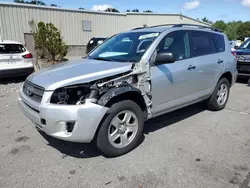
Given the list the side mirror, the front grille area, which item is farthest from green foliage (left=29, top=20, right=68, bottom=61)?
the side mirror

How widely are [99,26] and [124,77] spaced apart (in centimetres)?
1937

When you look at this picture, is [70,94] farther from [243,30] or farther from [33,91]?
[243,30]

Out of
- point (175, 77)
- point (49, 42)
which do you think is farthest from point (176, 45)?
point (49, 42)

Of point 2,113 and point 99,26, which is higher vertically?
point 99,26

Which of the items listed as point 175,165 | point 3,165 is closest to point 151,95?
point 175,165

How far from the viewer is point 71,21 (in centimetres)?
1967

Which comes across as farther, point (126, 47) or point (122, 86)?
point (126, 47)

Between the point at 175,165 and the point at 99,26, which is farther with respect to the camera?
the point at 99,26

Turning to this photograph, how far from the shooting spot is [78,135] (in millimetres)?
2914

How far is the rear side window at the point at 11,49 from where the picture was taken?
783 cm

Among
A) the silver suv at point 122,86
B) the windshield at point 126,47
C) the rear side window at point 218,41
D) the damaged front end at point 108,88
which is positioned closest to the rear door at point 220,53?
the rear side window at point 218,41

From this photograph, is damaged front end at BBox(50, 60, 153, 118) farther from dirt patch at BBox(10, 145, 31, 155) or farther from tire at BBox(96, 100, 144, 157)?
dirt patch at BBox(10, 145, 31, 155)

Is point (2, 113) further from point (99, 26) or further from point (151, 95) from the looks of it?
point (99, 26)

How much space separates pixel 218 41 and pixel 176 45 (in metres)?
1.63
